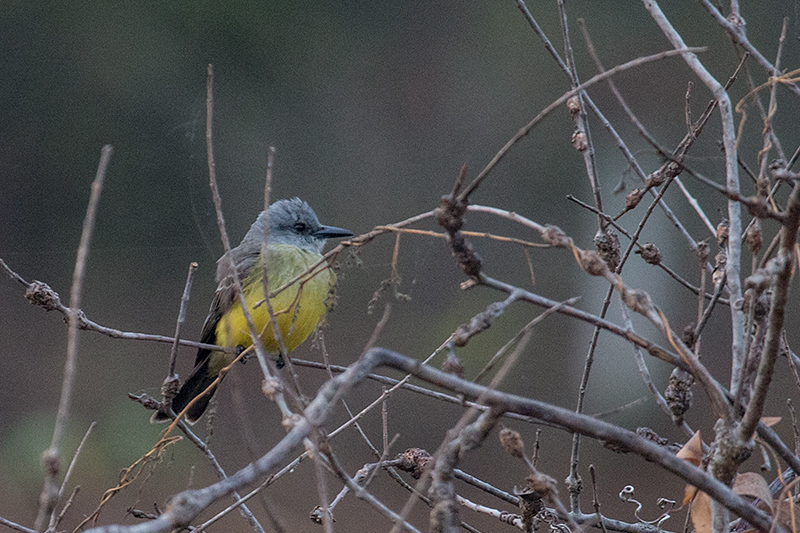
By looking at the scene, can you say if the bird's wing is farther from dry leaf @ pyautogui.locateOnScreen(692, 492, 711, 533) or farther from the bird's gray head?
dry leaf @ pyautogui.locateOnScreen(692, 492, 711, 533)

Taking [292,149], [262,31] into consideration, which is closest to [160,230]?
[292,149]

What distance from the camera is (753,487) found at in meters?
1.14

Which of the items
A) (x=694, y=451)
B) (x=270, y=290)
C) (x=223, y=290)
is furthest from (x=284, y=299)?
(x=694, y=451)

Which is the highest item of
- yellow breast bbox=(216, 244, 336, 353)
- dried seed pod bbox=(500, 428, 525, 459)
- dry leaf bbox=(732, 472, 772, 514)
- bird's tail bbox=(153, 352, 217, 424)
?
yellow breast bbox=(216, 244, 336, 353)

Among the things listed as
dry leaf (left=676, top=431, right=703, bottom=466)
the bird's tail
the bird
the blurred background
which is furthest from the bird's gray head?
the blurred background

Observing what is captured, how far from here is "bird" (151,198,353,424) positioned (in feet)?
9.91

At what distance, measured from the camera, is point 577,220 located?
26.1 ft

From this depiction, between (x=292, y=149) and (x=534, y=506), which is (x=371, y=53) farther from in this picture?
(x=534, y=506)

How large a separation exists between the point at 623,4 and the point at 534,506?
7.20 metres

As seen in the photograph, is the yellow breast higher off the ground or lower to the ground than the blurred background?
lower

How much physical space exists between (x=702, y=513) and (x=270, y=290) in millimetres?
2177

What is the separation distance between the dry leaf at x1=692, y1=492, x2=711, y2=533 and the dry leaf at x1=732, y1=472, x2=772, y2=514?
0.14 feet

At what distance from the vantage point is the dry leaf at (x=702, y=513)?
116cm

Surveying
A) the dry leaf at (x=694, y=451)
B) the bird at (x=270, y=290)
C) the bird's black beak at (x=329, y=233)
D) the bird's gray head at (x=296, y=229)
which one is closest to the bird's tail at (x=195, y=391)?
the bird at (x=270, y=290)
